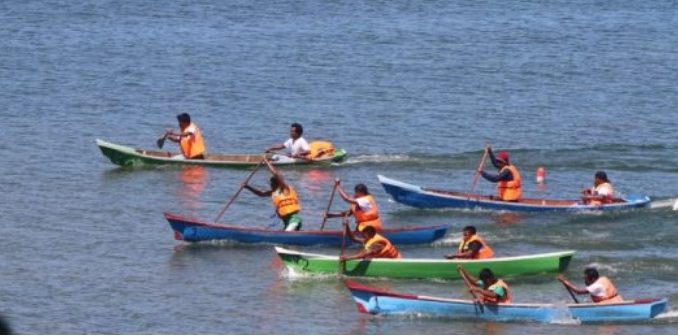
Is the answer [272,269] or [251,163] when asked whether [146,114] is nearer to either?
[251,163]

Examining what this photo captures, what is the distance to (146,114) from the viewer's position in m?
50.3

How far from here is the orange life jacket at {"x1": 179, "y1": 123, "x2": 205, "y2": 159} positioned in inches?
Result: 1677

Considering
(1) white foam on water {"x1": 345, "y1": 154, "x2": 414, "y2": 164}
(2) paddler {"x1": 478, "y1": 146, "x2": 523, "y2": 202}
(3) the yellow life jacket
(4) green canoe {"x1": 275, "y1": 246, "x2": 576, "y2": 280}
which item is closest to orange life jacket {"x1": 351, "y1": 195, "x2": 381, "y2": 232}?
(4) green canoe {"x1": 275, "y1": 246, "x2": 576, "y2": 280}

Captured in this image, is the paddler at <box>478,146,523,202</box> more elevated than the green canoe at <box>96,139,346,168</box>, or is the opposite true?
the paddler at <box>478,146,523,202</box>

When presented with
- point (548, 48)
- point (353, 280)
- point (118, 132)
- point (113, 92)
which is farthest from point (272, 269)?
point (548, 48)

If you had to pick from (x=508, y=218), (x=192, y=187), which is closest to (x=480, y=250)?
(x=508, y=218)

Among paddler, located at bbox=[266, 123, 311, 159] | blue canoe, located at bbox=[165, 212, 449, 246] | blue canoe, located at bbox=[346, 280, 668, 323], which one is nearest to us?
blue canoe, located at bbox=[346, 280, 668, 323]

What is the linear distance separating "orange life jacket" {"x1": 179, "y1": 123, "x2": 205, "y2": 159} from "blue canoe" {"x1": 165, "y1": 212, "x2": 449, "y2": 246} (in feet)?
25.3

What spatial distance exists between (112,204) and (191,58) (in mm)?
21459

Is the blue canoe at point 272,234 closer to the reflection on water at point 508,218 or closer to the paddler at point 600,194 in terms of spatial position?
the reflection on water at point 508,218

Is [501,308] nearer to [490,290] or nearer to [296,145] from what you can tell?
[490,290]

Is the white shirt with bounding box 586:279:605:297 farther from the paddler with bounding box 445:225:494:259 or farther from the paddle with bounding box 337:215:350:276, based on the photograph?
the paddle with bounding box 337:215:350:276

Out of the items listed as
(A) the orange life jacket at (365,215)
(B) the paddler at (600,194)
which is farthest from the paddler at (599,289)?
(B) the paddler at (600,194)

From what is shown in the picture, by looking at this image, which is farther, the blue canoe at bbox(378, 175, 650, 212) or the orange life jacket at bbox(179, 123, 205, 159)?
the orange life jacket at bbox(179, 123, 205, 159)
